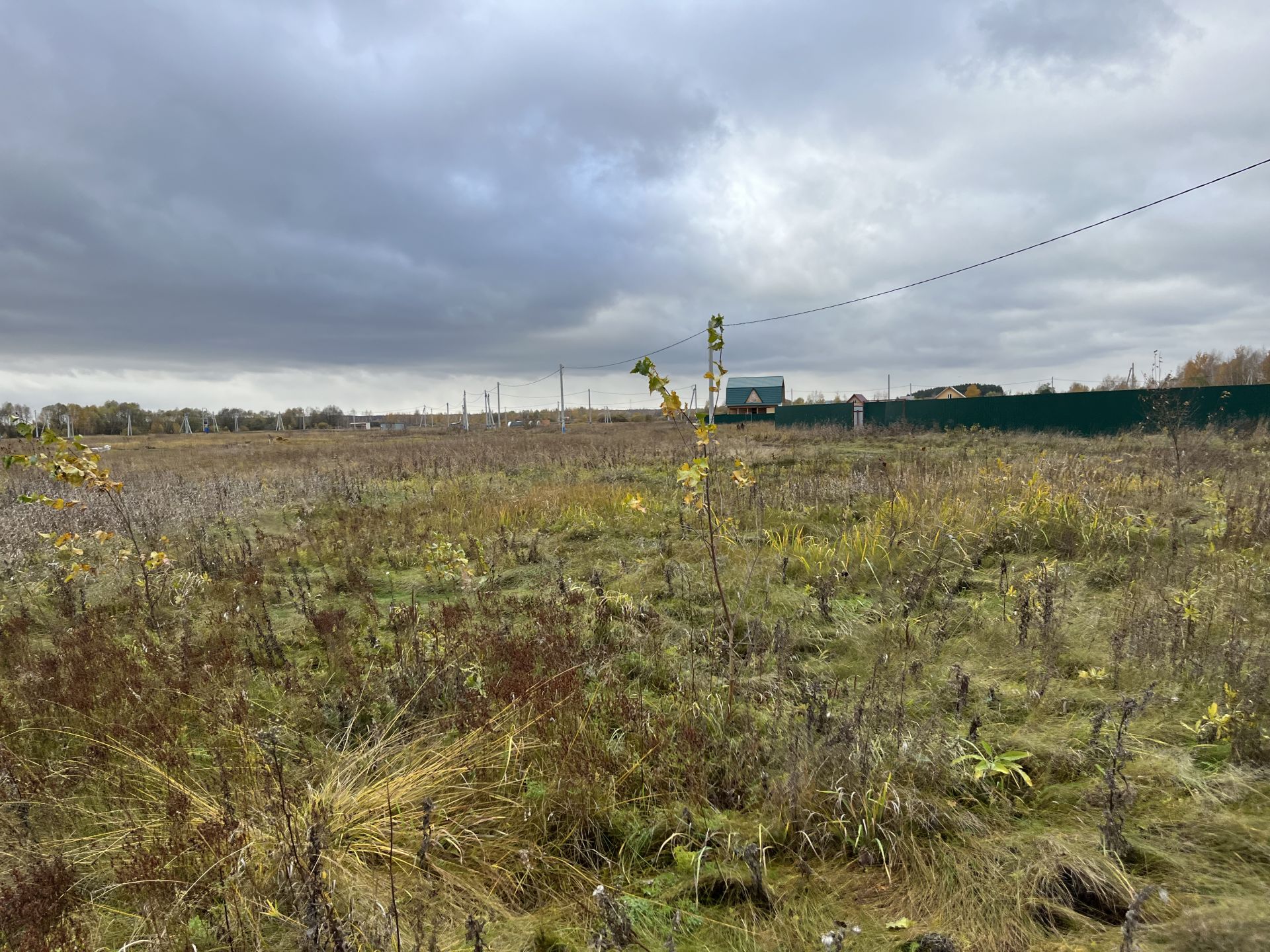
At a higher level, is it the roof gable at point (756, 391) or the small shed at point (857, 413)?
the roof gable at point (756, 391)

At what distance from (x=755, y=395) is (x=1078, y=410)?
3750 centimetres

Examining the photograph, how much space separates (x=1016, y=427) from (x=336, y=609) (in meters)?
25.5

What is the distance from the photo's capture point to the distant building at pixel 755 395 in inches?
2280

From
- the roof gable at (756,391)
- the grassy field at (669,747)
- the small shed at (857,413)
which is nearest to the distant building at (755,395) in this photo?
the roof gable at (756,391)

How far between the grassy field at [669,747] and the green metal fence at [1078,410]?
10.7 m

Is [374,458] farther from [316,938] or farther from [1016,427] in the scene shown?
[1016,427]

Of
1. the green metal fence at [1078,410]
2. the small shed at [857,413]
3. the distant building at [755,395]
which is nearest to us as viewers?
the green metal fence at [1078,410]

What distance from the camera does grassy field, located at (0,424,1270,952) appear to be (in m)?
1.89

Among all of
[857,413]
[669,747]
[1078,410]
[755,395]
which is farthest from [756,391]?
[669,747]

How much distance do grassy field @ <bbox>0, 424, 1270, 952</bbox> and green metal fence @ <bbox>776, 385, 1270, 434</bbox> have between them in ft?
34.9

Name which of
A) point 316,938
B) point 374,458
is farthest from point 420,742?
point 374,458

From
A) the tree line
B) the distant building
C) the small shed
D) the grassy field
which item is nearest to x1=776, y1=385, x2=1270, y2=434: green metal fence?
the small shed

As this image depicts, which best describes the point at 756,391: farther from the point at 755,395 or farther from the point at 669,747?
the point at 669,747

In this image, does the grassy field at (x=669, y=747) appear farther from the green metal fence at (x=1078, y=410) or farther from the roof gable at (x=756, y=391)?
the roof gable at (x=756, y=391)
